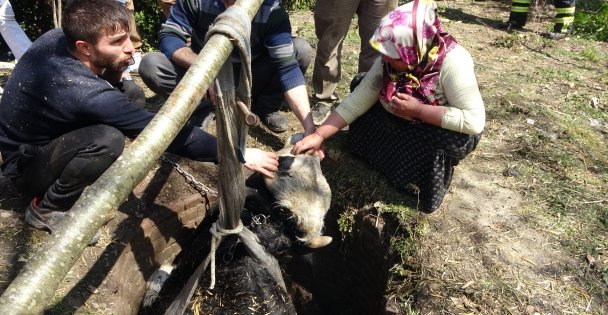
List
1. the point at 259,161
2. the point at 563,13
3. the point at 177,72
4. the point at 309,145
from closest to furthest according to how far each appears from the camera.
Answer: the point at 259,161 < the point at 309,145 < the point at 177,72 < the point at 563,13

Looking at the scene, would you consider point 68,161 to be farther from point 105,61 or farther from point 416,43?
point 416,43

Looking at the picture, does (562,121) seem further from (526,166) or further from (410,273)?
(410,273)

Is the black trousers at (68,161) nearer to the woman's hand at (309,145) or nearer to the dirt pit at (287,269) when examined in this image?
the dirt pit at (287,269)

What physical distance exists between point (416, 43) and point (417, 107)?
420mm

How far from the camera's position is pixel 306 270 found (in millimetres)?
4309

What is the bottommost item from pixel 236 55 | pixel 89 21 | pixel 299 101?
pixel 299 101

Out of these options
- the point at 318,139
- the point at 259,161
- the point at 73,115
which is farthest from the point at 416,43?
the point at 73,115

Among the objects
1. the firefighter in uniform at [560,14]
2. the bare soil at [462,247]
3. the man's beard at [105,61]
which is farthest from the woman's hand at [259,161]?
the firefighter in uniform at [560,14]

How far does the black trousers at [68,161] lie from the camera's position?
2.61 metres

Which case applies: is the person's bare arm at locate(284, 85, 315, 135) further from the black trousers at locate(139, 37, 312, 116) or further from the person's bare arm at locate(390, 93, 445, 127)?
the person's bare arm at locate(390, 93, 445, 127)

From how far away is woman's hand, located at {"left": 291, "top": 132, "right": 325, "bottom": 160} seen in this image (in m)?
2.99

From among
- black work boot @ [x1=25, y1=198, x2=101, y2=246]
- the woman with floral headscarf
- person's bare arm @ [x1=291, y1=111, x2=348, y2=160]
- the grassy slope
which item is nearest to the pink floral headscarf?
the woman with floral headscarf

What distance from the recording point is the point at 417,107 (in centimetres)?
292

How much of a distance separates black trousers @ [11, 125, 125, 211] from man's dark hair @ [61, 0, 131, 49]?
501 millimetres
